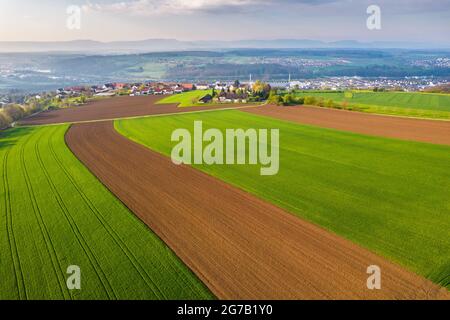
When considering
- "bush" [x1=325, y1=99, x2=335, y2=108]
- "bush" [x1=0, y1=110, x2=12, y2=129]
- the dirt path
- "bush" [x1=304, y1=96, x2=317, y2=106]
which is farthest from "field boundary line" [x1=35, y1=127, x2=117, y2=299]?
"bush" [x1=304, y1=96, x2=317, y2=106]

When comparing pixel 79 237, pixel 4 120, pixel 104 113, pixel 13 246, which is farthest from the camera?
pixel 104 113

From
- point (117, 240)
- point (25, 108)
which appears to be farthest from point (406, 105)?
point (25, 108)

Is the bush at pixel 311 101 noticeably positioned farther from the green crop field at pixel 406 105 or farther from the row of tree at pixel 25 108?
the row of tree at pixel 25 108

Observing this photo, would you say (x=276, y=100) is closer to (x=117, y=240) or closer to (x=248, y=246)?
(x=248, y=246)

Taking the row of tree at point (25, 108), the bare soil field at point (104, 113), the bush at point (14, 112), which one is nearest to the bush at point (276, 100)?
the bare soil field at point (104, 113)

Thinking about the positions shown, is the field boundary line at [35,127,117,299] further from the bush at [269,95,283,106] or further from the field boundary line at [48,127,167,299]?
the bush at [269,95,283,106]
